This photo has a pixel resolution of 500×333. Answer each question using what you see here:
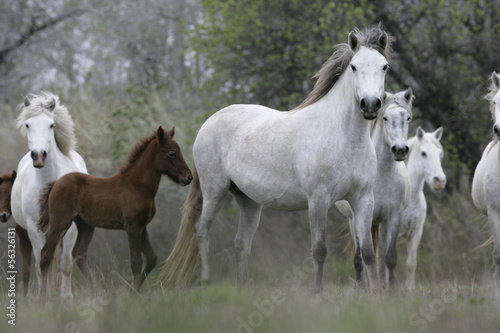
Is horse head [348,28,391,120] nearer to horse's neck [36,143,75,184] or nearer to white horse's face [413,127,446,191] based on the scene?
white horse's face [413,127,446,191]

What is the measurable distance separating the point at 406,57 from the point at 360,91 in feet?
24.5

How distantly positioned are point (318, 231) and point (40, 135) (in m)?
3.22

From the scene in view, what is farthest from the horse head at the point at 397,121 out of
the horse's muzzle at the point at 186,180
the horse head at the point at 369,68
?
the horse's muzzle at the point at 186,180

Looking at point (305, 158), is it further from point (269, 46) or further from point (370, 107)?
point (269, 46)

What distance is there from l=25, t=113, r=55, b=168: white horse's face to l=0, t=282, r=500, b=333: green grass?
6.78 ft

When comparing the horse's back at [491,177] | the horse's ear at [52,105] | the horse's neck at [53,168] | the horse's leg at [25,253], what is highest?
the horse's ear at [52,105]

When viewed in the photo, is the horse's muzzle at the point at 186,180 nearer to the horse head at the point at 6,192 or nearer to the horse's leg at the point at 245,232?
the horse's leg at the point at 245,232

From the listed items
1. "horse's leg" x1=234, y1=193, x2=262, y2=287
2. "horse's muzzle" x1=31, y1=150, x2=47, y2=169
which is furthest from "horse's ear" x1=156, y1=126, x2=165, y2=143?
"horse's leg" x1=234, y1=193, x2=262, y2=287

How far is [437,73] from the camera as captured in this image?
12688mm

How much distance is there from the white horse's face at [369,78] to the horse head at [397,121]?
101 cm

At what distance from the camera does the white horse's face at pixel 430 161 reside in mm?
8758

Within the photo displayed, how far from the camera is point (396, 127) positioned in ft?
22.2

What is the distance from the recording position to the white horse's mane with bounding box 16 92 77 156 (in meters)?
7.23

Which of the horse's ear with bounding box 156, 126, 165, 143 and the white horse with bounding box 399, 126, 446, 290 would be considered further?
the white horse with bounding box 399, 126, 446, 290
